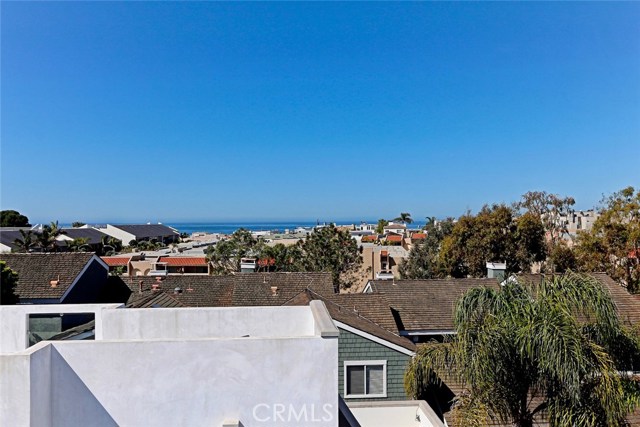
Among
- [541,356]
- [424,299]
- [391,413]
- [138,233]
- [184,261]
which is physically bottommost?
[391,413]

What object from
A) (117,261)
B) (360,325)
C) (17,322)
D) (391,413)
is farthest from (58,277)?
(117,261)

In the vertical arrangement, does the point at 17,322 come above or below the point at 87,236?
above

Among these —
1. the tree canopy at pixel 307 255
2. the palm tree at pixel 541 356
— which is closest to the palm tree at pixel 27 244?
the tree canopy at pixel 307 255

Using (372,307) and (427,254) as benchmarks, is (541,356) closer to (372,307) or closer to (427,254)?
(372,307)

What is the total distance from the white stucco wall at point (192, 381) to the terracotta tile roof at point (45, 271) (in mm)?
18935

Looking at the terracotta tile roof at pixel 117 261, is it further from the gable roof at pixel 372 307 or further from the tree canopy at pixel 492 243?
the gable roof at pixel 372 307

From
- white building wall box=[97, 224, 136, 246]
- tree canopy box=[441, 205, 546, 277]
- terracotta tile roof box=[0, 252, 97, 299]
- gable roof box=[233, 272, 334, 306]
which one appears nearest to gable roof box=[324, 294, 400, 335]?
gable roof box=[233, 272, 334, 306]

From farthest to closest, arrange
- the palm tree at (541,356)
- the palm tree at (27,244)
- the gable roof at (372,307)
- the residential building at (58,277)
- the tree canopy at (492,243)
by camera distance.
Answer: the palm tree at (27,244)
the tree canopy at (492,243)
the residential building at (58,277)
the gable roof at (372,307)
the palm tree at (541,356)

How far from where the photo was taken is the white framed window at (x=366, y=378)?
15.0 meters

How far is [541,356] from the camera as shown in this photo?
8.85 meters

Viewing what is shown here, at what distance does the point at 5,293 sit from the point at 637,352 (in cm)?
1994

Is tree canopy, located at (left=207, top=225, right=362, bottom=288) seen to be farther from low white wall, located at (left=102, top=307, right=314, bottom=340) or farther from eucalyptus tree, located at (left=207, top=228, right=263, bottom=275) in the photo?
low white wall, located at (left=102, top=307, right=314, bottom=340)

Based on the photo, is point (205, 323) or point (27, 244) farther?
point (27, 244)

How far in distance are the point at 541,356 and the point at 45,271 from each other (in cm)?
2352
